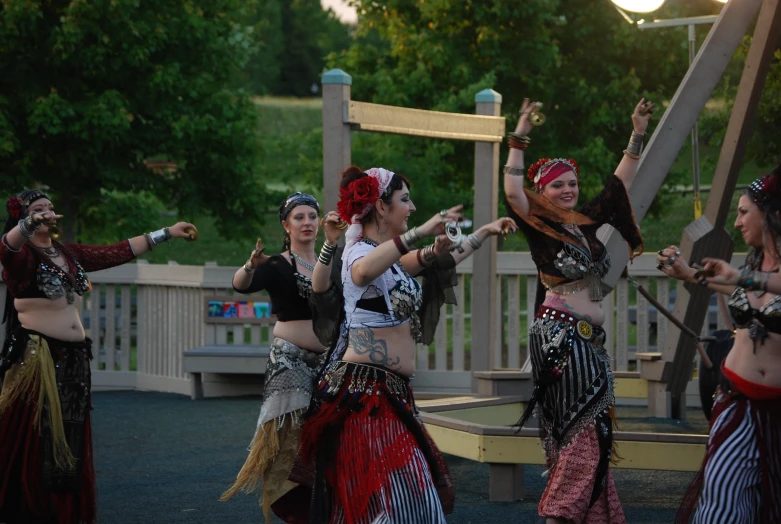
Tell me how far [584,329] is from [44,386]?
289cm

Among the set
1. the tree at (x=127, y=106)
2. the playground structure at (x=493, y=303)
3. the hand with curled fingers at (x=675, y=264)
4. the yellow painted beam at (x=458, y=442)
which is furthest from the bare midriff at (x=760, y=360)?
the tree at (x=127, y=106)

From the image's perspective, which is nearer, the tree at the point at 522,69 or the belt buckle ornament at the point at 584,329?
the belt buckle ornament at the point at 584,329

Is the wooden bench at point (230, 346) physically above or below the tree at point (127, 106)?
below

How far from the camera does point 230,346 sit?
11.9 meters

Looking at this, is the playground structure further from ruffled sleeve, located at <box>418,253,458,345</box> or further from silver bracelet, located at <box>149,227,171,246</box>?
ruffled sleeve, located at <box>418,253,458,345</box>

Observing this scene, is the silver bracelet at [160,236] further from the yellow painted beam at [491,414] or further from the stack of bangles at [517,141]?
the yellow painted beam at [491,414]

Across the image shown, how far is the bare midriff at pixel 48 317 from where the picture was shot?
20.7 feet

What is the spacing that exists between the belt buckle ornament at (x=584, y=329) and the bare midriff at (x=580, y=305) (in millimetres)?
24

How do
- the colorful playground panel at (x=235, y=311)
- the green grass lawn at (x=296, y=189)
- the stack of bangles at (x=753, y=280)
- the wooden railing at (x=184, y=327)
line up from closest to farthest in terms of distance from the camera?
the stack of bangles at (x=753, y=280) → the wooden railing at (x=184, y=327) → the colorful playground panel at (x=235, y=311) → the green grass lawn at (x=296, y=189)

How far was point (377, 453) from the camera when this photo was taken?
15.0ft

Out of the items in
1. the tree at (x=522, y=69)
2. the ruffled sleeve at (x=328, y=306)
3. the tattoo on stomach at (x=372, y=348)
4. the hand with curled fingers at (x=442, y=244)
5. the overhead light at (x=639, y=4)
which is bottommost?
the tattoo on stomach at (x=372, y=348)

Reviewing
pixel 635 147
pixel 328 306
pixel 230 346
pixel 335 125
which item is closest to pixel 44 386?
pixel 328 306

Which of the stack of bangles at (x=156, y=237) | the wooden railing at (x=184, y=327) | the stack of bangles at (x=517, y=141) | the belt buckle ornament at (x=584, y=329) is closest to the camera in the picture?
the stack of bangles at (x=517, y=141)

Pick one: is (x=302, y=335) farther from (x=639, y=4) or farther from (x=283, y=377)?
(x=639, y=4)
